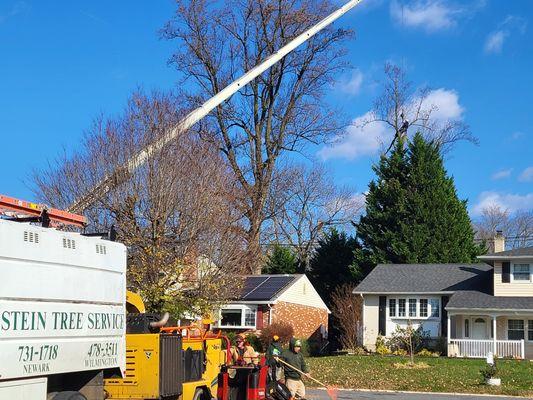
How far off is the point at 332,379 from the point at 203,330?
10.5 m

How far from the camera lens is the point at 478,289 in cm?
3950

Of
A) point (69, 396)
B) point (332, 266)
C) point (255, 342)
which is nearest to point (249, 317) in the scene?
point (255, 342)

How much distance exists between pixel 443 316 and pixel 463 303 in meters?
2.39

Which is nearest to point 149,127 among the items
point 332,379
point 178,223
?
point 178,223

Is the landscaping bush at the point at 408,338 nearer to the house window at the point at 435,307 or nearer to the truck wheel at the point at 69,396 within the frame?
the house window at the point at 435,307

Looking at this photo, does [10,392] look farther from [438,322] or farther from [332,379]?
[438,322]

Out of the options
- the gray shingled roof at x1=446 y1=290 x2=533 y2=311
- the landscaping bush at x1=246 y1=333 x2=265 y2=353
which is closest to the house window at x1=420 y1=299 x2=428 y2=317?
the gray shingled roof at x1=446 y1=290 x2=533 y2=311

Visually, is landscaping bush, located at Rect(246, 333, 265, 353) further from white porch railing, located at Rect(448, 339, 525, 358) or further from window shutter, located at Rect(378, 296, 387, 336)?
white porch railing, located at Rect(448, 339, 525, 358)

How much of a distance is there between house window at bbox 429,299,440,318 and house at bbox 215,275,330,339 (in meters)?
7.67

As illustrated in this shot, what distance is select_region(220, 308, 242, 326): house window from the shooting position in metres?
41.5

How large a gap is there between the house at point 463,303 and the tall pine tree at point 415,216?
4410 mm

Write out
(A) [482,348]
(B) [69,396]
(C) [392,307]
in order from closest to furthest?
(B) [69,396]
(A) [482,348]
(C) [392,307]

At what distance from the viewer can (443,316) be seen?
39781 mm

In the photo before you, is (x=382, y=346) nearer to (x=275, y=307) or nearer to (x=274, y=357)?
(x=275, y=307)
